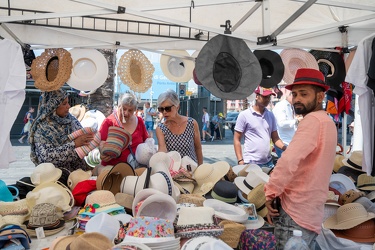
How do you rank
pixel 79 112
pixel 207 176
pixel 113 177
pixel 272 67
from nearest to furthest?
pixel 113 177 → pixel 207 176 → pixel 272 67 → pixel 79 112

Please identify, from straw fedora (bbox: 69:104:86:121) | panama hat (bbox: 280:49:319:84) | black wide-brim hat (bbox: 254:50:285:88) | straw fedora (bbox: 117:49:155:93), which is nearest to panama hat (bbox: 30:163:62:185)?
straw fedora (bbox: 117:49:155:93)

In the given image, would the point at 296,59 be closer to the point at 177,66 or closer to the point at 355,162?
the point at 355,162

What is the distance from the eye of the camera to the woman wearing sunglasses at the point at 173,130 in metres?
3.50

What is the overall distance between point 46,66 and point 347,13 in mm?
3305

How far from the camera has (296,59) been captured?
13.9 ft

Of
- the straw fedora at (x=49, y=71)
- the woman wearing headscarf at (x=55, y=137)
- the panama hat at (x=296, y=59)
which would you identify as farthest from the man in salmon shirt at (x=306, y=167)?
the straw fedora at (x=49, y=71)

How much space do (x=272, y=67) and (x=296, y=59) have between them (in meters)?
0.35

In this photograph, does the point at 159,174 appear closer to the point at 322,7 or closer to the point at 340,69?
the point at 322,7

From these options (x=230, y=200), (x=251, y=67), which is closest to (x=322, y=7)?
(x=251, y=67)

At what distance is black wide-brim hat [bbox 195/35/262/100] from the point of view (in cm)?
297

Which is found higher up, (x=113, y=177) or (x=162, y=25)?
(x=162, y=25)

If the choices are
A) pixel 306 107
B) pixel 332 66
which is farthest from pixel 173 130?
pixel 332 66

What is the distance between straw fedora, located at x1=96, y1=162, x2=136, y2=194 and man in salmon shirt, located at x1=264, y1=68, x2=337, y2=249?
120 centimetres

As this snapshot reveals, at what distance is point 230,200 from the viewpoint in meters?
2.59
